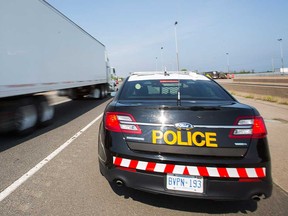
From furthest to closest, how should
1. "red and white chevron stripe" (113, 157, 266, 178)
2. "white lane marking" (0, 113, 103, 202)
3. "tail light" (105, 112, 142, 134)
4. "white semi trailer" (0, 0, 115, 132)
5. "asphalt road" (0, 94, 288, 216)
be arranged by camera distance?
1. "white semi trailer" (0, 0, 115, 132)
2. "white lane marking" (0, 113, 103, 202)
3. "asphalt road" (0, 94, 288, 216)
4. "tail light" (105, 112, 142, 134)
5. "red and white chevron stripe" (113, 157, 266, 178)

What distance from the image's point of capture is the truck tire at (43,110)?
8289 millimetres

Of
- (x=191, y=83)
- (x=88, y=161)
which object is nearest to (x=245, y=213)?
(x=191, y=83)

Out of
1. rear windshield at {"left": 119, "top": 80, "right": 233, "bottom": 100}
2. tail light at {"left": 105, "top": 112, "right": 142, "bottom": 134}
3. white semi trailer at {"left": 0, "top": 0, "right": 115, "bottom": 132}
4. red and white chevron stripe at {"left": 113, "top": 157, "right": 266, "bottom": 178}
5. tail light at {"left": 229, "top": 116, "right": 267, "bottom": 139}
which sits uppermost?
white semi trailer at {"left": 0, "top": 0, "right": 115, "bottom": 132}

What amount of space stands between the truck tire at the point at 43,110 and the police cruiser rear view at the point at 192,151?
5987mm

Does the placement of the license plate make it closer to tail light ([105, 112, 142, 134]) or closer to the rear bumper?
the rear bumper

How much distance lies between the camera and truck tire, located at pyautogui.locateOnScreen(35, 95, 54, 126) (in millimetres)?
A: 8289

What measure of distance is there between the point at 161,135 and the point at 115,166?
0.65m

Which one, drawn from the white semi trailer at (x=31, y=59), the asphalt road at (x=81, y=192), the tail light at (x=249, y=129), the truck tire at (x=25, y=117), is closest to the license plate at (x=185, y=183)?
the asphalt road at (x=81, y=192)

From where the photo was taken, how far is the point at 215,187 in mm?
2699

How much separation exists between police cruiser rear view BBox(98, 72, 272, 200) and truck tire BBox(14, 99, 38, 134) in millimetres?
4946

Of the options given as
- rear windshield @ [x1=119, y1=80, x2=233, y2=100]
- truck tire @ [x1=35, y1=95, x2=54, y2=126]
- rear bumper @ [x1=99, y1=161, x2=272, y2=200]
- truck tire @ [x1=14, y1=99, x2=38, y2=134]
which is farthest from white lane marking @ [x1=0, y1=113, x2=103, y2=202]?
truck tire @ [x1=35, y1=95, x2=54, y2=126]

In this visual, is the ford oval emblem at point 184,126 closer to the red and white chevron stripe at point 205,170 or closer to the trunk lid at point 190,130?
the trunk lid at point 190,130

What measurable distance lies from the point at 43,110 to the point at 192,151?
22.5ft

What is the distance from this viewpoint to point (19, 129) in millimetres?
7062
